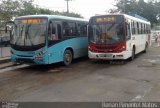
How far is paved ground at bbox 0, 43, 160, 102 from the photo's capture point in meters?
8.02

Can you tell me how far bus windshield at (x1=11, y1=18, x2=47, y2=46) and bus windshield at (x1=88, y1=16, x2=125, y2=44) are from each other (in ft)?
11.7

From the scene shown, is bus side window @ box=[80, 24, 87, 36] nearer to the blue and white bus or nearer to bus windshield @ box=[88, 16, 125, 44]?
bus windshield @ box=[88, 16, 125, 44]

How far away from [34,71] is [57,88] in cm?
434

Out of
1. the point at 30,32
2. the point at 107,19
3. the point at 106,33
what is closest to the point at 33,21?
the point at 30,32

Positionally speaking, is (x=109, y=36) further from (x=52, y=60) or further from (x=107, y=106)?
(x=107, y=106)

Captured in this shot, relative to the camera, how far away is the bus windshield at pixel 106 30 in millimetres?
14953

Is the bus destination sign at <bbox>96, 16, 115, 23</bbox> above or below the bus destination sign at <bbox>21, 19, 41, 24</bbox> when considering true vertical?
above

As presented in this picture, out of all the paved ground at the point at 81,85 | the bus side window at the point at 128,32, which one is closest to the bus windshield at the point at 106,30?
the bus side window at the point at 128,32

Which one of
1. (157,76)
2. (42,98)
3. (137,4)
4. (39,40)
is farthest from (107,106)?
(137,4)

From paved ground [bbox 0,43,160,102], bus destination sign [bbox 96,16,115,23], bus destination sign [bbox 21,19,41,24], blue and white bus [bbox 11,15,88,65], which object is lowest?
paved ground [bbox 0,43,160,102]

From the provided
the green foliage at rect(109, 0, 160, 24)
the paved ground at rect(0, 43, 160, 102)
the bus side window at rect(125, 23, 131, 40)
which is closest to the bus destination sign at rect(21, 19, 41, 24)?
the paved ground at rect(0, 43, 160, 102)

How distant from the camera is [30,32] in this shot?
43.1 feet

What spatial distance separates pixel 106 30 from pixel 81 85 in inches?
246

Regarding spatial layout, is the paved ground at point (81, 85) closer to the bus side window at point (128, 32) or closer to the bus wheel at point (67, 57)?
the bus wheel at point (67, 57)
